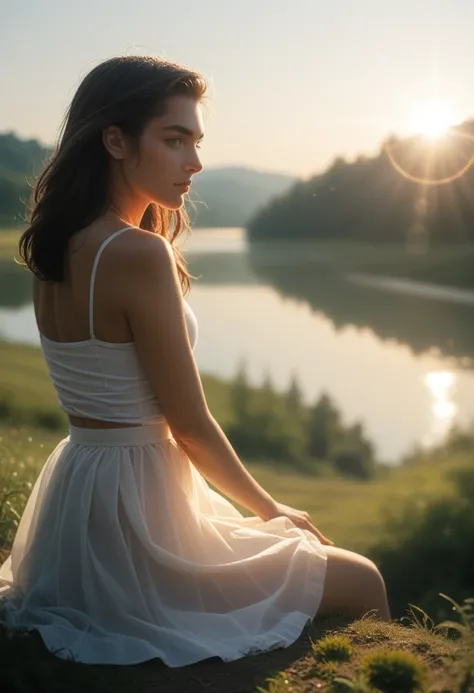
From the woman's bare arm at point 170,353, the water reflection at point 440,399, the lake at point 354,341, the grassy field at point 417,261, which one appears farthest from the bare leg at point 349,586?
the water reflection at point 440,399

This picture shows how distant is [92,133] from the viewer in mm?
2176

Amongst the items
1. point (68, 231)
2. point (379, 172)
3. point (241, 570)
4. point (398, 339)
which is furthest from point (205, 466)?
point (398, 339)

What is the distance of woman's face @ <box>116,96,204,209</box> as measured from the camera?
2.18 meters

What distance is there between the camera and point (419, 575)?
29.3 feet

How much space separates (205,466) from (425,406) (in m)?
29.2

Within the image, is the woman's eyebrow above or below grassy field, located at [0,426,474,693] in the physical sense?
above

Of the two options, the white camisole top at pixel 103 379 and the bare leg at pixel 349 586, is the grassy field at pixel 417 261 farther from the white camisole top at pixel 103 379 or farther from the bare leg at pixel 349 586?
the white camisole top at pixel 103 379

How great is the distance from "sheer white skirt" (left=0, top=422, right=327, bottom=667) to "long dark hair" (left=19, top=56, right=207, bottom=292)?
518 mm

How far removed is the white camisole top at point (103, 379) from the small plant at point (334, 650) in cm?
71

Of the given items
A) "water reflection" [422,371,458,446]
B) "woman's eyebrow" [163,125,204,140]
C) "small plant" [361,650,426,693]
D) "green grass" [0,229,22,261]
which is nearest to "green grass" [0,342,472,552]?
"green grass" [0,229,22,261]

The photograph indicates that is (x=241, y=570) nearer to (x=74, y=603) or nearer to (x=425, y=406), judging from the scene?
(x=74, y=603)

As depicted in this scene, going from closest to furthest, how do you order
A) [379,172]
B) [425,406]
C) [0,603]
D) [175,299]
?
[175,299]
[0,603]
[379,172]
[425,406]

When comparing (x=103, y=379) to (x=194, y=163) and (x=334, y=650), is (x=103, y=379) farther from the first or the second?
(x=334, y=650)

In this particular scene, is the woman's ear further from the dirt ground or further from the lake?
→ the lake
